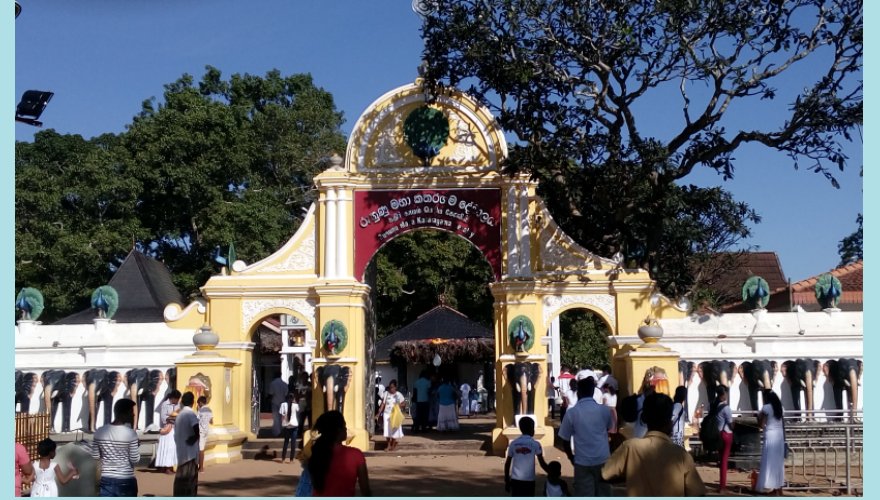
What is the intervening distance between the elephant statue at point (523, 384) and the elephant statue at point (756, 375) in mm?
3566

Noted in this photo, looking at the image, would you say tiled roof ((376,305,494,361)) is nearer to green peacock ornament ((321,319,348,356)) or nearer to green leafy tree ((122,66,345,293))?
green leafy tree ((122,66,345,293))

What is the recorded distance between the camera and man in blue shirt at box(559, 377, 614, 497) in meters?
8.80

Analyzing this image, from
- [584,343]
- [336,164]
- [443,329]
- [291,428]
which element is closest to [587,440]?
[291,428]

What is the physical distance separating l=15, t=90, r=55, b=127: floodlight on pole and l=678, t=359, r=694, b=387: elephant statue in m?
11.1

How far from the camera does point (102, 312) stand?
17.5 m

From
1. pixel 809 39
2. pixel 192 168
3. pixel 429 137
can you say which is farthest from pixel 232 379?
pixel 192 168

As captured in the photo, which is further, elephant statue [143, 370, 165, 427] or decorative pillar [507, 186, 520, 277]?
decorative pillar [507, 186, 520, 277]

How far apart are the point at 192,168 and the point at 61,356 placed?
15.0 m

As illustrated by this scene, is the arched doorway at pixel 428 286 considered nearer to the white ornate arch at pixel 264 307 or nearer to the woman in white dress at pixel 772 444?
the white ornate arch at pixel 264 307

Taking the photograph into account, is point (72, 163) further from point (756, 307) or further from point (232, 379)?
point (756, 307)

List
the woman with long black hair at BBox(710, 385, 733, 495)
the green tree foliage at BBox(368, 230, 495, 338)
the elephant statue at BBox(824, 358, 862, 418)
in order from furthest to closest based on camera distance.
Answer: the green tree foliage at BBox(368, 230, 495, 338), the elephant statue at BBox(824, 358, 862, 418), the woman with long black hair at BBox(710, 385, 733, 495)

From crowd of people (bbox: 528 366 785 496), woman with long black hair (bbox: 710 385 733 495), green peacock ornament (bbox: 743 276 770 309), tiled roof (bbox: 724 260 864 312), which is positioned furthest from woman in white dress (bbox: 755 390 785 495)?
tiled roof (bbox: 724 260 864 312)

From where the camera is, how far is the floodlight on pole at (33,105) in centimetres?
1529

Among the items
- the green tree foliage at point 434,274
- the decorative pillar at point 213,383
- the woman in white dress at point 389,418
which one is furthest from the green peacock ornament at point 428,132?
the green tree foliage at point 434,274
